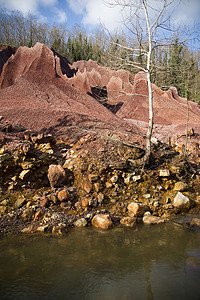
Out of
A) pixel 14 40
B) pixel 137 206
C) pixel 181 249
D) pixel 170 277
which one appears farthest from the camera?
pixel 14 40

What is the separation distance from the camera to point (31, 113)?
21.5ft

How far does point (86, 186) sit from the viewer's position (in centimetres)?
407

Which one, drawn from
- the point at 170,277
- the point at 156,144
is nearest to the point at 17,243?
the point at 170,277

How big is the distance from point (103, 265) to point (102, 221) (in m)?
0.98

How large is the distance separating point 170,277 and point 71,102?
7291 millimetres

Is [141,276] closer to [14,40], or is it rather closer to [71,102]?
[71,102]

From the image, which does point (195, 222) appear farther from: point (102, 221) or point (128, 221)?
point (102, 221)

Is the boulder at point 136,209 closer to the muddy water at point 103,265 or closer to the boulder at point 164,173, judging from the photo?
the muddy water at point 103,265

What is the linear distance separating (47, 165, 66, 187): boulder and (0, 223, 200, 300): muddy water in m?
1.12

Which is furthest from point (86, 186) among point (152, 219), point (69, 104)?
point (69, 104)

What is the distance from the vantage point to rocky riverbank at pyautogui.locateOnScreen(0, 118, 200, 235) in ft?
11.3

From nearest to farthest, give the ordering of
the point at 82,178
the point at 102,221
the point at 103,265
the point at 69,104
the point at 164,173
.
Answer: the point at 103,265, the point at 102,221, the point at 82,178, the point at 164,173, the point at 69,104

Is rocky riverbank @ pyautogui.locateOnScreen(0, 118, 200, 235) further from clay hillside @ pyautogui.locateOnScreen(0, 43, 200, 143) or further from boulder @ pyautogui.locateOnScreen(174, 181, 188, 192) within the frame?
clay hillside @ pyautogui.locateOnScreen(0, 43, 200, 143)

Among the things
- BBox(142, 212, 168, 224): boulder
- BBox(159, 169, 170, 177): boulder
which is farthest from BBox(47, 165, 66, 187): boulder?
BBox(159, 169, 170, 177): boulder
